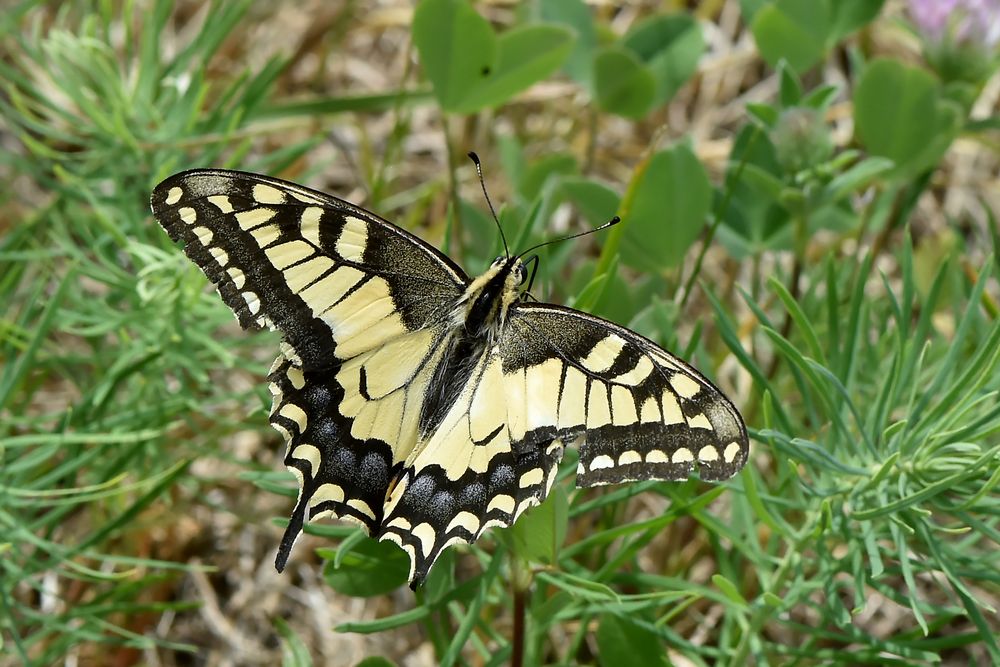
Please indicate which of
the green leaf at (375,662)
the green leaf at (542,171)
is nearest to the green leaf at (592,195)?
the green leaf at (542,171)

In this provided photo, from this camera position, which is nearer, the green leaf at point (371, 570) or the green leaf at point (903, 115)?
the green leaf at point (371, 570)

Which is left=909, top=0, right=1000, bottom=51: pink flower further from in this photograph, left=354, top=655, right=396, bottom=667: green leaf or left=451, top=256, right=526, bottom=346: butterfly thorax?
left=354, top=655, right=396, bottom=667: green leaf

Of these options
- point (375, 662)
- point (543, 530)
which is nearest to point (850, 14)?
point (543, 530)

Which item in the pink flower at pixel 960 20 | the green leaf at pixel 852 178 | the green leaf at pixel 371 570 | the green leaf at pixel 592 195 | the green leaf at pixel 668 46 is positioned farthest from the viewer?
the green leaf at pixel 668 46

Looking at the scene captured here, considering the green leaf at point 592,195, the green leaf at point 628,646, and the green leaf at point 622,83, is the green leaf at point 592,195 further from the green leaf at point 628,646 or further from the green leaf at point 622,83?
the green leaf at point 628,646

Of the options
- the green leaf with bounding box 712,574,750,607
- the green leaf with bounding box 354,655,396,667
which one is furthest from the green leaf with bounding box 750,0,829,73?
the green leaf with bounding box 354,655,396,667

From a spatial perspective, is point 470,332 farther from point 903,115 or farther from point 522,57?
point 903,115

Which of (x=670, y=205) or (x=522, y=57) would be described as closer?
(x=670, y=205)
